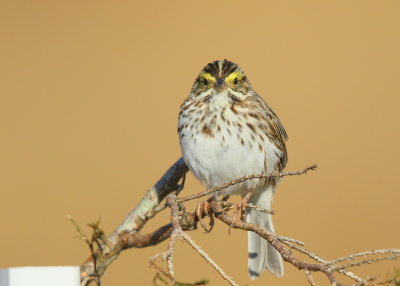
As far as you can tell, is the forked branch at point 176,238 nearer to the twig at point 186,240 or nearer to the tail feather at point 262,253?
the twig at point 186,240

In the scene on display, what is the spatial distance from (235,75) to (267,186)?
19.5 inches

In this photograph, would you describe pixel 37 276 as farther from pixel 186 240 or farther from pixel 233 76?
pixel 233 76

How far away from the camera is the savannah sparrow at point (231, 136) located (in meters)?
2.82

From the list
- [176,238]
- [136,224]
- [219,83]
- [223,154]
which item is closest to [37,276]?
[176,238]

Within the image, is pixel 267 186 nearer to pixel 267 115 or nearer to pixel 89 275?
pixel 267 115

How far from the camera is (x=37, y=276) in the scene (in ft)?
3.83

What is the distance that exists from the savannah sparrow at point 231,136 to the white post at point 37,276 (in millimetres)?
1532

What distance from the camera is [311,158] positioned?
4652mm

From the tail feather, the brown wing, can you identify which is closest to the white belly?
the brown wing

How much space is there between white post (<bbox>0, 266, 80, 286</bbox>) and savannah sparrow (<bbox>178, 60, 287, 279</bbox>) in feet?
5.03

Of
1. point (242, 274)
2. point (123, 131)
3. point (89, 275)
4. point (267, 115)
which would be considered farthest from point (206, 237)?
point (89, 275)

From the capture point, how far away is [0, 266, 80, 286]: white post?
1.16 m

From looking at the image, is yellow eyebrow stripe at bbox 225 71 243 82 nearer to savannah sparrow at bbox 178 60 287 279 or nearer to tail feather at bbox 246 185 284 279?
savannah sparrow at bbox 178 60 287 279

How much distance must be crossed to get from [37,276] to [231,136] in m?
1.72
